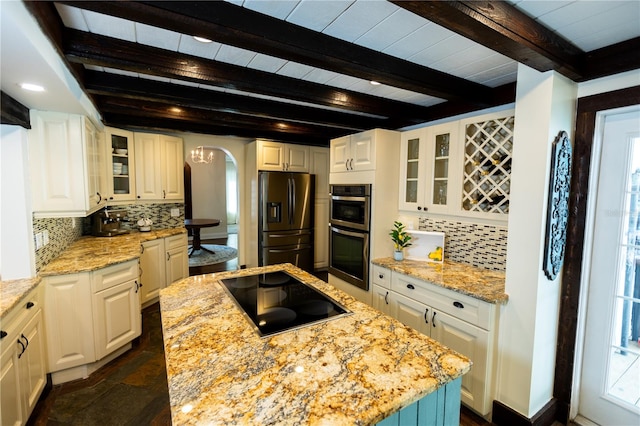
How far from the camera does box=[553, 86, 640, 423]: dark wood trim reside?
175 cm

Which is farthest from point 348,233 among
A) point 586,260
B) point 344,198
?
point 586,260

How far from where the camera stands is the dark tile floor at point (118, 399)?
6.27 feet

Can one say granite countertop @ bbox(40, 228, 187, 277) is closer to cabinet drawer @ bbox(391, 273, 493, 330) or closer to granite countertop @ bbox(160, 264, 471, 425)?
granite countertop @ bbox(160, 264, 471, 425)

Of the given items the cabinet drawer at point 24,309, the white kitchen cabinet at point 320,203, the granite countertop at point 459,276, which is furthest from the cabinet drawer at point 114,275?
the white kitchen cabinet at point 320,203

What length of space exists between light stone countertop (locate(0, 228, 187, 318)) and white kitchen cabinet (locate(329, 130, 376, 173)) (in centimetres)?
227

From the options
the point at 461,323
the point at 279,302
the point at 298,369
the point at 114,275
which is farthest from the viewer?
the point at 114,275

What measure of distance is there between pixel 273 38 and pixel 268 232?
3075 millimetres

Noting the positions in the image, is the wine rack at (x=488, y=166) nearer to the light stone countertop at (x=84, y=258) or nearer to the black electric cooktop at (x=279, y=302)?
the black electric cooktop at (x=279, y=302)

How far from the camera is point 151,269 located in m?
3.44

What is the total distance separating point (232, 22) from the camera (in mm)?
1295

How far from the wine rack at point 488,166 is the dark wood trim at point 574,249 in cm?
40

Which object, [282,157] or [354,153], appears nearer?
[354,153]

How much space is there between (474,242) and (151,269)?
3.47 meters

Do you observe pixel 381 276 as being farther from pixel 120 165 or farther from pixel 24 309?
pixel 120 165
